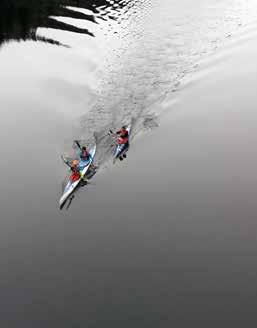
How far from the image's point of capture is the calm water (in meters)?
30.6

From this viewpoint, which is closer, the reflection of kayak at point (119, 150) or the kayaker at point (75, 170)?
the kayaker at point (75, 170)

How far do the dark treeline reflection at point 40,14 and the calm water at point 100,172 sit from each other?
1.11 feet

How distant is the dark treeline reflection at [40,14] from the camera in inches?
2908

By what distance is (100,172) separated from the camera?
43.5m

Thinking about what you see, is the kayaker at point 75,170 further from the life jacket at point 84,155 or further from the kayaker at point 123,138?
the kayaker at point 123,138

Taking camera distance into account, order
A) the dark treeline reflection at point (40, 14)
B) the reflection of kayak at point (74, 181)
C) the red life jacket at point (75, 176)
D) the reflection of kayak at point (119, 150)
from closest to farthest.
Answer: the reflection of kayak at point (74, 181)
the red life jacket at point (75, 176)
the reflection of kayak at point (119, 150)
the dark treeline reflection at point (40, 14)

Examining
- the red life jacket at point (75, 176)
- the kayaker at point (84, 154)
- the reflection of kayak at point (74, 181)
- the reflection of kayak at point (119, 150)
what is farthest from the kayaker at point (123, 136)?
the red life jacket at point (75, 176)

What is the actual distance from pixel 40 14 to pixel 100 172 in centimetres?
4776

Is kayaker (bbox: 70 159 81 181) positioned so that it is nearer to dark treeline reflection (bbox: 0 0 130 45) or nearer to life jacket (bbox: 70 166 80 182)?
life jacket (bbox: 70 166 80 182)

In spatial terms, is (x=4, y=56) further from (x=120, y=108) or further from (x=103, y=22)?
(x=120, y=108)

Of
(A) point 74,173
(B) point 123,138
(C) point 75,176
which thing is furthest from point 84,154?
(B) point 123,138

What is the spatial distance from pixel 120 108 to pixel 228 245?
24.7 metres

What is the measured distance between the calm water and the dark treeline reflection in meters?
0.34

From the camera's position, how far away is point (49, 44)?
69.1 m
